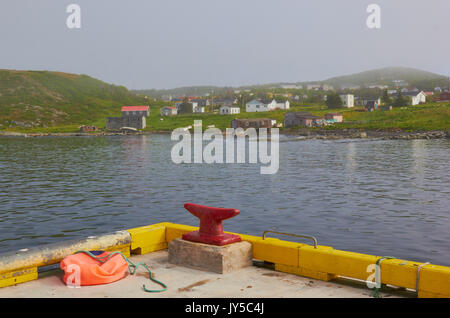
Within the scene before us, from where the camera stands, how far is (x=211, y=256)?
9.85 m

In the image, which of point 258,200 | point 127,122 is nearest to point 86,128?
point 127,122

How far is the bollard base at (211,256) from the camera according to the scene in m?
9.75

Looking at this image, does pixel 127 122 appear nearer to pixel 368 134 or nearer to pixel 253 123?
pixel 253 123

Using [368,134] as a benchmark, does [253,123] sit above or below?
above

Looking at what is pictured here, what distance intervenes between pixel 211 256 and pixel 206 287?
1.03 metres

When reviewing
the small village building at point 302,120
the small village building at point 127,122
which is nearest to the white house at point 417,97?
the small village building at point 302,120

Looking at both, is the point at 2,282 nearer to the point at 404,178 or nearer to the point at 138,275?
the point at 138,275

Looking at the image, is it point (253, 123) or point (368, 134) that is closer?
point (368, 134)

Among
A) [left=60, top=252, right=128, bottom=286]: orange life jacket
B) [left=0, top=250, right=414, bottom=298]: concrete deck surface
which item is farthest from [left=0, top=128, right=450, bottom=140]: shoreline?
[left=60, top=252, right=128, bottom=286]: orange life jacket

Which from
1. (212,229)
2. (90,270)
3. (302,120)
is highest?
(302,120)

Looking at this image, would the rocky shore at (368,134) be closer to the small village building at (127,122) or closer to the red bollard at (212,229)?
the small village building at (127,122)

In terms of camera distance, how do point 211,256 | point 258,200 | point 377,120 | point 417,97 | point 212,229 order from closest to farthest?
point 211,256
point 212,229
point 258,200
point 377,120
point 417,97

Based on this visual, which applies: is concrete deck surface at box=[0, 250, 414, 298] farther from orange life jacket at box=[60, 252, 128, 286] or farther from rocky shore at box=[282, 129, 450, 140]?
rocky shore at box=[282, 129, 450, 140]

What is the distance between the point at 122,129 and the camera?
163625 mm
